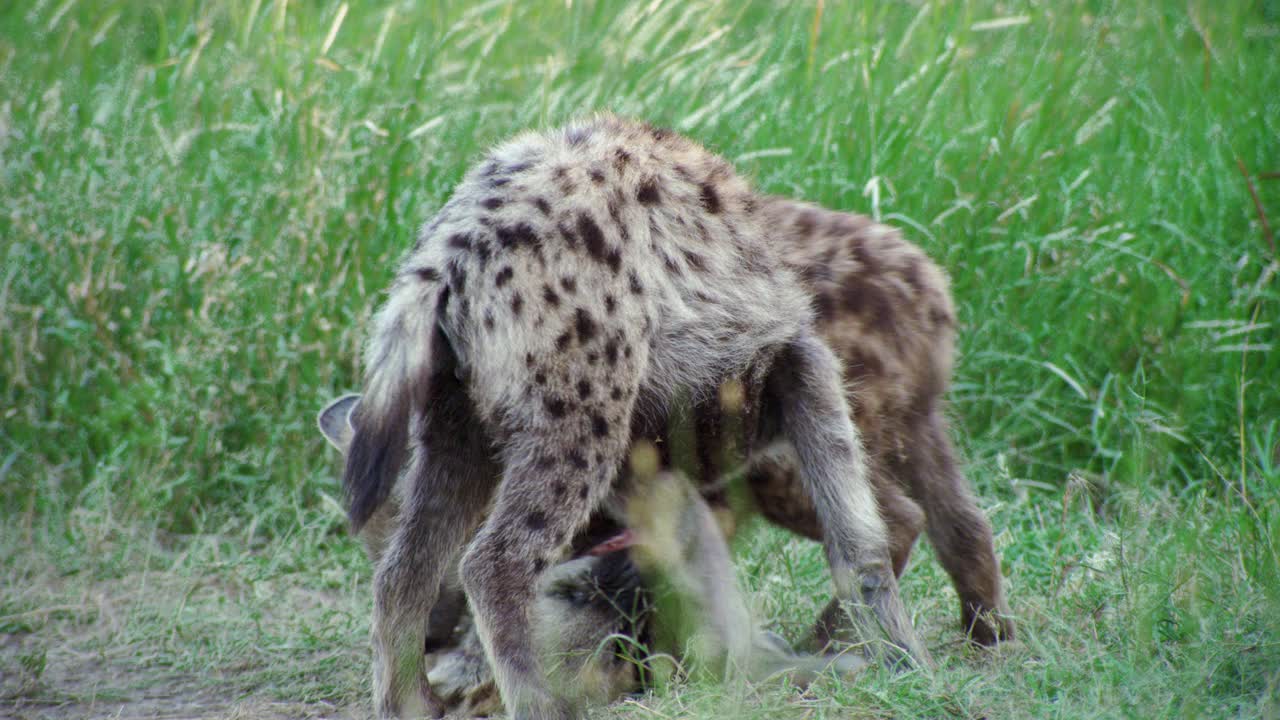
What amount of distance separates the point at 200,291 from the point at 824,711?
3.13 metres

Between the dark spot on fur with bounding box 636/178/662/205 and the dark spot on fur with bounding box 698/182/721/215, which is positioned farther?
the dark spot on fur with bounding box 698/182/721/215

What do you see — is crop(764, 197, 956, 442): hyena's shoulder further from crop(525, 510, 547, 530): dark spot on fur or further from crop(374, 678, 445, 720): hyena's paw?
crop(374, 678, 445, 720): hyena's paw

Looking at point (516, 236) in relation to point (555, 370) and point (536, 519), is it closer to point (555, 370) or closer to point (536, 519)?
point (555, 370)

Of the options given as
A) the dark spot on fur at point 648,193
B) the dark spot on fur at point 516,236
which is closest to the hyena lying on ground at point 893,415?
the dark spot on fur at point 648,193

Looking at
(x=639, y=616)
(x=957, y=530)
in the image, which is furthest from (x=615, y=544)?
(x=957, y=530)

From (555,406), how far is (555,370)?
0.08 m

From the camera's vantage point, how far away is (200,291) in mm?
5301

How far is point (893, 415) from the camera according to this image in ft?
13.1

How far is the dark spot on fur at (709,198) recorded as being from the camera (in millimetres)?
3744

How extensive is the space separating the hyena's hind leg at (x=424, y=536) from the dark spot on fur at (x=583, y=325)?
383 mm

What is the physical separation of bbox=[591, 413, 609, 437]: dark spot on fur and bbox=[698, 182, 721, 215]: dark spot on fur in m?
0.77

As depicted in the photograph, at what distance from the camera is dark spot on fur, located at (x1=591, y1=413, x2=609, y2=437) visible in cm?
324

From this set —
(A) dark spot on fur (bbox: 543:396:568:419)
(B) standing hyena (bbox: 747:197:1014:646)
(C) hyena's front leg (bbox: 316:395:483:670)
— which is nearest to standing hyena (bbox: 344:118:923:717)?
(A) dark spot on fur (bbox: 543:396:568:419)

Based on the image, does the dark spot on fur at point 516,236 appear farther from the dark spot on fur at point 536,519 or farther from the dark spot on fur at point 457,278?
the dark spot on fur at point 536,519
